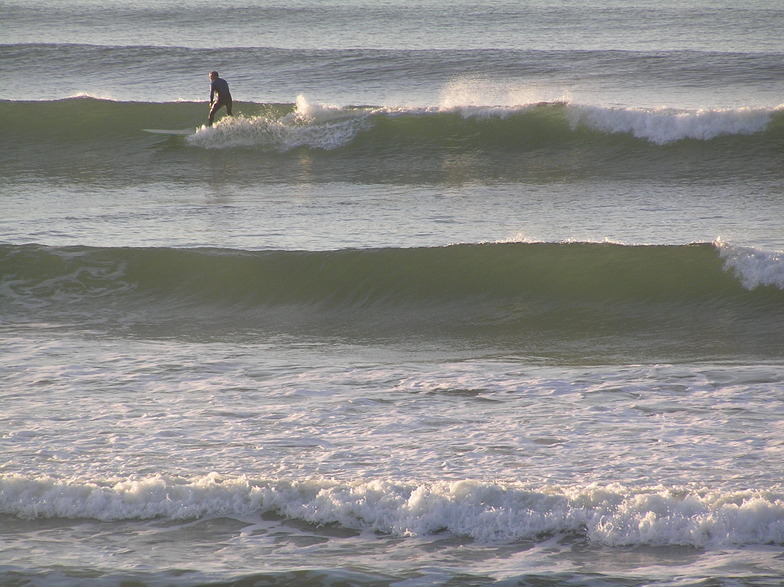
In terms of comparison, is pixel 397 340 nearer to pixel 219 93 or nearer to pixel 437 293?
pixel 437 293

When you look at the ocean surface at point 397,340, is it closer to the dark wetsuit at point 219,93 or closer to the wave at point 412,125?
the wave at point 412,125

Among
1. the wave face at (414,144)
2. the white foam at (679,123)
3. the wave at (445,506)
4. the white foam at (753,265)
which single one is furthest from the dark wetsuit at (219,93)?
the wave at (445,506)

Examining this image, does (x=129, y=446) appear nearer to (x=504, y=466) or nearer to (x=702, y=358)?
(x=504, y=466)

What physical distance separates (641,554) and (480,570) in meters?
0.76

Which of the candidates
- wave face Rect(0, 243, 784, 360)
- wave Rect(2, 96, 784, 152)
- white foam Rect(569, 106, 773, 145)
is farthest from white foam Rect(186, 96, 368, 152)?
wave face Rect(0, 243, 784, 360)

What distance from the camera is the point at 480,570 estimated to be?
13.7ft

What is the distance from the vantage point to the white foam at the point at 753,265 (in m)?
8.94

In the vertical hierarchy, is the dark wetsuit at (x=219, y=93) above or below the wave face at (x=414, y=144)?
above

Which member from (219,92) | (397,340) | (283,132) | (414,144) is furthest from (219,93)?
(397,340)

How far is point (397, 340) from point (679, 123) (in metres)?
11.1

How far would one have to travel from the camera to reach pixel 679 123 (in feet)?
57.4

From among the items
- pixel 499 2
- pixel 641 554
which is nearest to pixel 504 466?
pixel 641 554

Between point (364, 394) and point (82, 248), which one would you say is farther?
point (82, 248)

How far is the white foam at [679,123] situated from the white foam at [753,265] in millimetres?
7941
